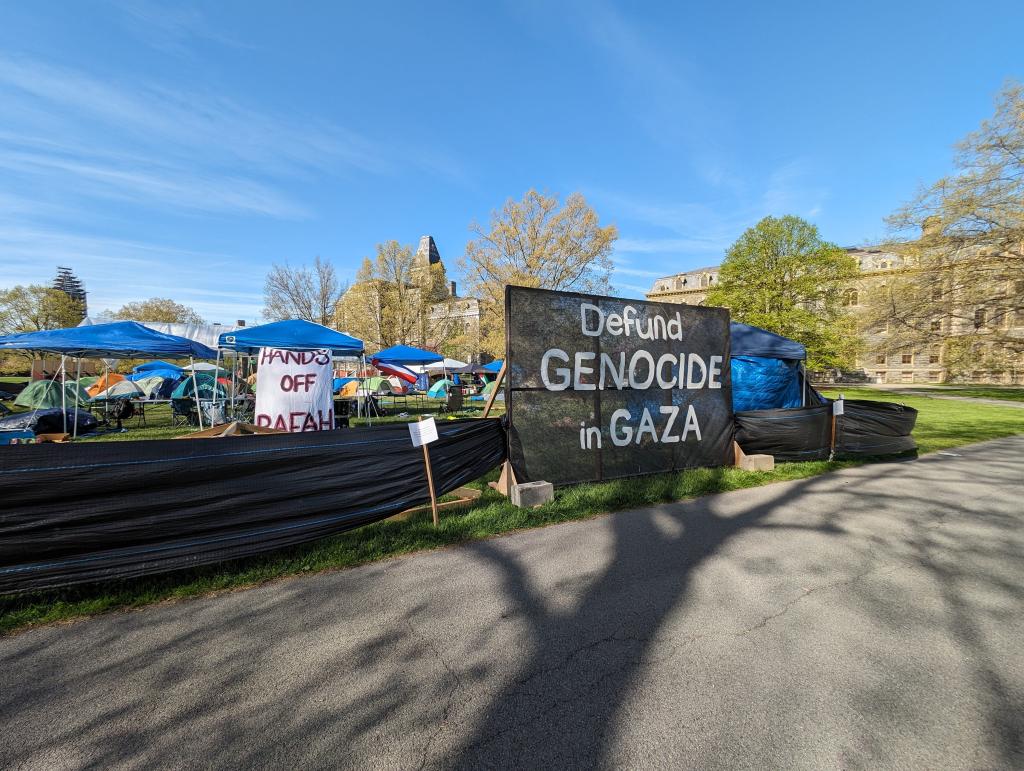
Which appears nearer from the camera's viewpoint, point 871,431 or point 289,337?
point 871,431

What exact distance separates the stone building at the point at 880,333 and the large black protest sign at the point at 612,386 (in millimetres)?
13819

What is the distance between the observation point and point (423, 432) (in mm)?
4766

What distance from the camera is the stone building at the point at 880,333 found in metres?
24.5

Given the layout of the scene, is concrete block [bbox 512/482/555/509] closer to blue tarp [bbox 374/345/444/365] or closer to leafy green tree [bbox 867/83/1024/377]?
blue tarp [bbox 374/345/444/365]

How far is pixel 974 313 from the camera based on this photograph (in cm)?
2242

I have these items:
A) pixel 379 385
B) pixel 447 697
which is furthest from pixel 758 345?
pixel 379 385

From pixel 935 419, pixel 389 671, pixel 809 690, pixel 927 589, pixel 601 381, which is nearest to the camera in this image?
pixel 809 690

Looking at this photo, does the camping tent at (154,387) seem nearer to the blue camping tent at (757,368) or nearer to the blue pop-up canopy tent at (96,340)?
the blue pop-up canopy tent at (96,340)

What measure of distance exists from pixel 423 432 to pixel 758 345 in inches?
459

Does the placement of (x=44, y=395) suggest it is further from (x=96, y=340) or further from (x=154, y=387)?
(x=96, y=340)

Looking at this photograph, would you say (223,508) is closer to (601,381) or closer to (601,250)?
(601,381)

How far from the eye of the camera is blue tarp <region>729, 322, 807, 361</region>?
492 inches

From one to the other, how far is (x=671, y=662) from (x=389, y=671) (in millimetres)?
1690

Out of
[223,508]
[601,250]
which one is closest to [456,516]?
[223,508]
